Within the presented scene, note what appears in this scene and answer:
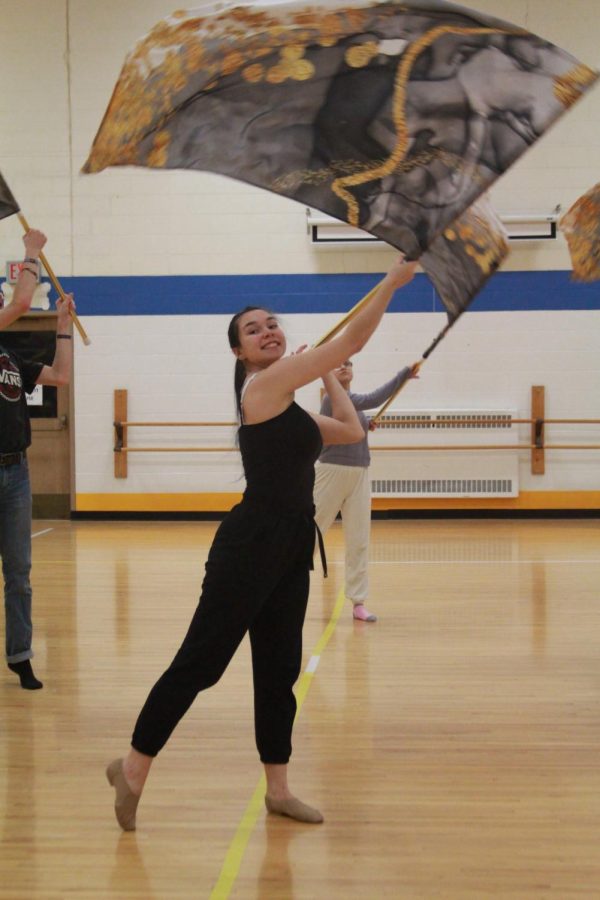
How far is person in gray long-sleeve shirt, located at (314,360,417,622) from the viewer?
6.85m

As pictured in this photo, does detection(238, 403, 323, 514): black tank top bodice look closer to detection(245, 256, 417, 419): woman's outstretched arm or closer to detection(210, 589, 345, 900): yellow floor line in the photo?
detection(245, 256, 417, 419): woman's outstretched arm

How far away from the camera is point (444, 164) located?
3.17 m

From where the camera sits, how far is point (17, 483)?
5020 mm

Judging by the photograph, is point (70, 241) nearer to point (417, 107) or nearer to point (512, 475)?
point (512, 475)

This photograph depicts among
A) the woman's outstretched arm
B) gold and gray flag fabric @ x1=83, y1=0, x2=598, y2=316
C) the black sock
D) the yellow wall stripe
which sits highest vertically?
gold and gray flag fabric @ x1=83, y1=0, x2=598, y2=316

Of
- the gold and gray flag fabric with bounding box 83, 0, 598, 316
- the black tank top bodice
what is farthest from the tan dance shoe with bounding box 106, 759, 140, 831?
the gold and gray flag fabric with bounding box 83, 0, 598, 316

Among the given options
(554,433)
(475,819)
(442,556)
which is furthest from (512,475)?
(475,819)

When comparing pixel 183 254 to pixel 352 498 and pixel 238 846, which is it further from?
pixel 238 846

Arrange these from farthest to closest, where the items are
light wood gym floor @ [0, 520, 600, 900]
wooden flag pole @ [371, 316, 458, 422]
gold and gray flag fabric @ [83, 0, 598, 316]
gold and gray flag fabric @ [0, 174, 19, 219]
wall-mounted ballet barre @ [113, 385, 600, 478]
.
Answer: wall-mounted ballet barre @ [113, 385, 600, 478] → gold and gray flag fabric @ [0, 174, 19, 219] → wooden flag pole @ [371, 316, 458, 422] → light wood gym floor @ [0, 520, 600, 900] → gold and gray flag fabric @ [83, 0, 598, 316]

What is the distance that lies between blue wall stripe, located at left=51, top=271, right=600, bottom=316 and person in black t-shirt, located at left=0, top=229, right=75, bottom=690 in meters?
7.71

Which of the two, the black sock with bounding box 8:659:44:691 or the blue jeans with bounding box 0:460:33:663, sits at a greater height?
the blue jeans with bounding box 0:460:33:663

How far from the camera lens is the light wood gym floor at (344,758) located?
3.04m

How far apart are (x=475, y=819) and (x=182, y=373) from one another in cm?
1004

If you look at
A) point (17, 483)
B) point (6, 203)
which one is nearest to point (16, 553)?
point (17, 483)
